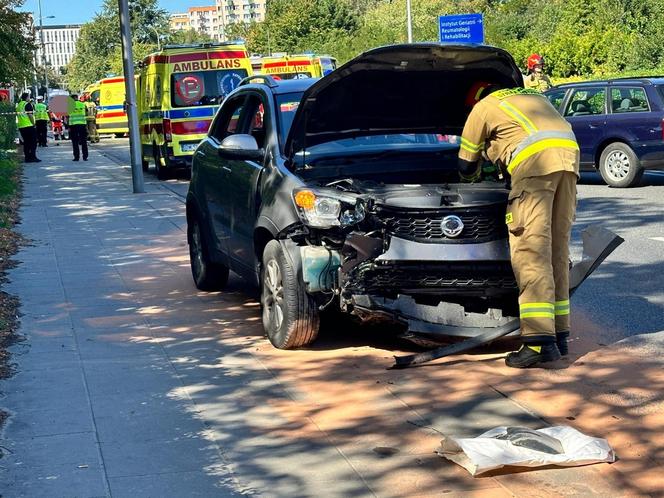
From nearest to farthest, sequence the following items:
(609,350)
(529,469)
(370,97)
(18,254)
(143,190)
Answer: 1. (529,469)
2. (609,350)
3. (370,97)
4. (18,254)
5. (143,190)

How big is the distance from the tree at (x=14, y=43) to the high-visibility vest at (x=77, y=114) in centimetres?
988

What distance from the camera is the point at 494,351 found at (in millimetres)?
7316

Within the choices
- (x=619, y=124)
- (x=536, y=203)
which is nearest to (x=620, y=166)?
(x=619, y=124)

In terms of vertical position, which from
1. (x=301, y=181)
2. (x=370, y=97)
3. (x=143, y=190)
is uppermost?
(x=370, y=97)

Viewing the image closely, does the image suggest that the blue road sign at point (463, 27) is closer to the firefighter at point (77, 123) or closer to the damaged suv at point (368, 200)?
the firefighter at point (77, 123)

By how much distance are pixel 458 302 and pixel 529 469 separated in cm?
208

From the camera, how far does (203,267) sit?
380 inches

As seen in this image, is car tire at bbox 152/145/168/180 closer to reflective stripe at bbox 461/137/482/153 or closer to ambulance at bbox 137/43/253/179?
ambulance at bbox 137/43/253/179

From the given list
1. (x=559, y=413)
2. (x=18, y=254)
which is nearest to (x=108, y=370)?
(x=559, y=413)

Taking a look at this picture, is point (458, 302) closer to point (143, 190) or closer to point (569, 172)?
point (569, 172)

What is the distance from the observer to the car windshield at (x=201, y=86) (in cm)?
2239

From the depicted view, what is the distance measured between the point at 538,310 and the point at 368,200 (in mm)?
1242

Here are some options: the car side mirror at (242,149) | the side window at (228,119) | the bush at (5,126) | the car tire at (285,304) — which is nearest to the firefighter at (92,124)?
the bush at (5,126)

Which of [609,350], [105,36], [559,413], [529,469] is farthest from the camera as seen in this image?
[105,36]
